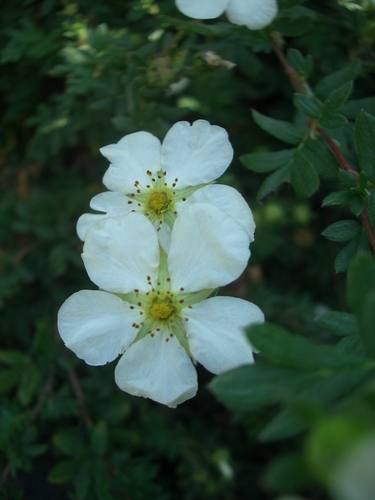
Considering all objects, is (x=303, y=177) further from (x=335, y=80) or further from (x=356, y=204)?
(x=335, y=80)

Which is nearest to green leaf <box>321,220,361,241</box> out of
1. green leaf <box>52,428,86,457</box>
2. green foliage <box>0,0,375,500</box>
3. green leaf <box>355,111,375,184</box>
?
green foliage <box>0,0,375,500</box>

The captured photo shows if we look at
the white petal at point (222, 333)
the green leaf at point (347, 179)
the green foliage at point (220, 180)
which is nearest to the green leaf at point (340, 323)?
the green foliage at point (220, 180)

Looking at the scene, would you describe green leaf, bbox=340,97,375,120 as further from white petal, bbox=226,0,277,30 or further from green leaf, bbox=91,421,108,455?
green leaf, bbox=91,421,108,455

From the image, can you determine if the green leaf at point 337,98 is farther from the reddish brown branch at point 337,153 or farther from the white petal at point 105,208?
the white petal at point 105,208

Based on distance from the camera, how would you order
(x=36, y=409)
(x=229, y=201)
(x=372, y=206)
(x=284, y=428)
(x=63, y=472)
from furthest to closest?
(x=36, y=409) < (x=63, y=472) < (x=229, y=201) < (x=372, y=206) < (x=284, y=428)

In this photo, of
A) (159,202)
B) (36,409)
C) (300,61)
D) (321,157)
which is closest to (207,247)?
(159,202)

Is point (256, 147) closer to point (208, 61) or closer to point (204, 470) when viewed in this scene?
point (208, 61)

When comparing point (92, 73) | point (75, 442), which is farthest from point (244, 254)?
point (75, 442)
